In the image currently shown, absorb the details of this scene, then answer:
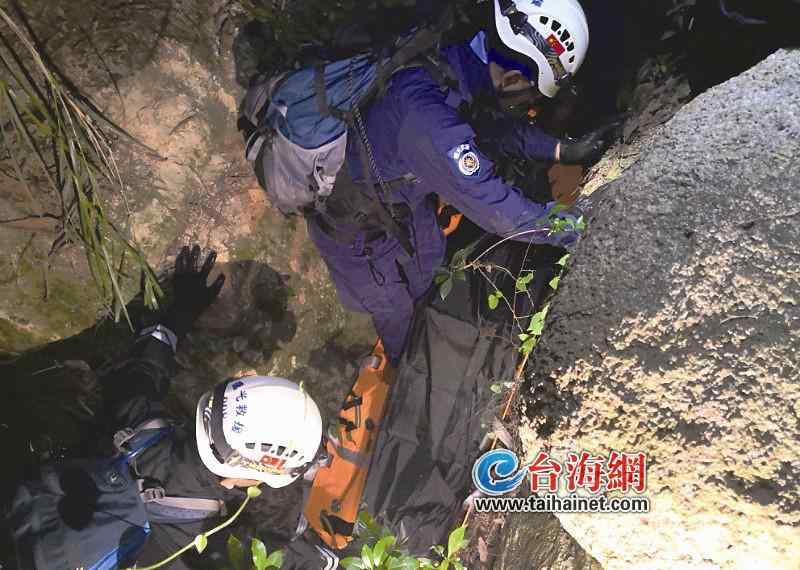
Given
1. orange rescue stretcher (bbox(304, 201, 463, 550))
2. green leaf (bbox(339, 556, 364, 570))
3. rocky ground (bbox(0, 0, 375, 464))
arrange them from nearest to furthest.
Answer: green leaf (bbox(339, 556, 364, 570)) < rocky ground (bbox(0, 0, 375, 464)) < orange rescue stretcher (bbox(304, 201, 463, 550))

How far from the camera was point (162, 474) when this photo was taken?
8.96 ft

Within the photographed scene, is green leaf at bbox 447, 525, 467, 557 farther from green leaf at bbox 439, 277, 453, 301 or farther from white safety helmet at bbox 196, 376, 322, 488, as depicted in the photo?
green leaf at bbox 439, 277, 453, 301

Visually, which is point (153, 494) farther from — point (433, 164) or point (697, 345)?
point (697, 345)

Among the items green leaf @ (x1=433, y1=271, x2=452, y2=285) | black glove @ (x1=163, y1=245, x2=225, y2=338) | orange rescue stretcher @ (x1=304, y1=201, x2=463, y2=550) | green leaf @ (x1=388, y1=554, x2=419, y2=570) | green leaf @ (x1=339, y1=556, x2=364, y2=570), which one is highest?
black glove @ (x1=163, y1=245, x2=225, y2=338)

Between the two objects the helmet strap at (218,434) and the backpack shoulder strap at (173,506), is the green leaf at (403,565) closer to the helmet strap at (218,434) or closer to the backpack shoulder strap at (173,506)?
the helmet strap at (218,434)

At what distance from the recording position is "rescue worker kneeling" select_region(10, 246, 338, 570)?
A: 93.5 inches

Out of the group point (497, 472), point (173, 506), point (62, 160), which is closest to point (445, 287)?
point (497, 472)

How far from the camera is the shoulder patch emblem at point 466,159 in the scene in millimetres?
2543

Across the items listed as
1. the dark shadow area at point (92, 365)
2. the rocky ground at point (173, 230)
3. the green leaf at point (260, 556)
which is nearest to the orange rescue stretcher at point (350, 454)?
the rocky ground at point (173, 230)

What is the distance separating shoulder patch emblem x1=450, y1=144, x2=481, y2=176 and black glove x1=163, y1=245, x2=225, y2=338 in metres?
1.72

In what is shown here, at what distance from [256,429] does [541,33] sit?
2.38 m

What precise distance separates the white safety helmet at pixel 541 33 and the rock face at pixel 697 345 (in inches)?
35.7

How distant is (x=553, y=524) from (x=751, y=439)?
3.52ft

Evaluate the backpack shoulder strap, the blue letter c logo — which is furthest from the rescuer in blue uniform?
the backpack shoulder strap
